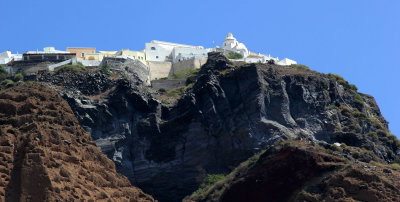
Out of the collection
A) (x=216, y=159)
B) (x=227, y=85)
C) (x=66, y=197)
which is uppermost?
(x=227, y=85)

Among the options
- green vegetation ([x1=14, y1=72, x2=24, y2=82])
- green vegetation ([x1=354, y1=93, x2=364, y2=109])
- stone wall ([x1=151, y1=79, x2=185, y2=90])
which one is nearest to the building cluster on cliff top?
green vegetation ([x1=14, y1=72, x2=24, y2=82])

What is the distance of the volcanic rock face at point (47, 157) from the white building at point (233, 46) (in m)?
53.6

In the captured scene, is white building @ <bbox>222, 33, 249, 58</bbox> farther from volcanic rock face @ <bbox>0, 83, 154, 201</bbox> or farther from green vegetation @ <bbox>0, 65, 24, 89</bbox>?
volcanic rock face @ <bbox>0, 83, 154, 201</bbox>

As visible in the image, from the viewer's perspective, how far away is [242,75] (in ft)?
254

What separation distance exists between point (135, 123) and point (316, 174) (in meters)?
18.8

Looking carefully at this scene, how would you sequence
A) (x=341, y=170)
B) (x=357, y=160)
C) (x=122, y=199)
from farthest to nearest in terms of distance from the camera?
(x=357, y=160) < (x=341, y=170) < (x=122, y=199)

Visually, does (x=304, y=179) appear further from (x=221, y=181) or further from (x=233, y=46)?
(x=233, y=46)

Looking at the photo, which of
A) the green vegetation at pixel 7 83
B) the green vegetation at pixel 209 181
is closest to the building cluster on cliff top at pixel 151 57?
the green vegetation at pixel 7 83

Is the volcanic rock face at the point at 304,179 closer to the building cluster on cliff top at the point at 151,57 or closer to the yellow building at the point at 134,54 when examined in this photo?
the building cluster on cliff top at the point at 151,57

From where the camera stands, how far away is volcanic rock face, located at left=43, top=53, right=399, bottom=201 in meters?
71.8

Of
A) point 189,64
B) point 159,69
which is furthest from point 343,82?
point 159,69

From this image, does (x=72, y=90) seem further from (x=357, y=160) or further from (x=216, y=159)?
(x=357, y=160)

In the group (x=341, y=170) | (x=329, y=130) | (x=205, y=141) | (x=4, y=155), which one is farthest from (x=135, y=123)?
(x=4, y=155)

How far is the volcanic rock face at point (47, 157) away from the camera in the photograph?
45.0 meters
